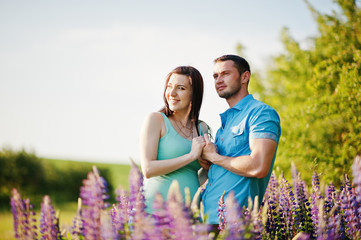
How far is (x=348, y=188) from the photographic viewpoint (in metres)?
3.44

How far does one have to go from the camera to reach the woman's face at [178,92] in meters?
3.93

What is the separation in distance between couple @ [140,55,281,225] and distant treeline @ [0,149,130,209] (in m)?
14.9

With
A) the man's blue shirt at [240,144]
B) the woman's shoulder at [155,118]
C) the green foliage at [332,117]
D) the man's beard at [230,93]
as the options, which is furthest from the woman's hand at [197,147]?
the green foliage at [332,117]

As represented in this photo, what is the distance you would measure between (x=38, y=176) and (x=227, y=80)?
764 inches

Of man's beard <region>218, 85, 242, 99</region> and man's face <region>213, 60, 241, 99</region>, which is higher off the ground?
man's face <region>213, 60, 241, 99</region>

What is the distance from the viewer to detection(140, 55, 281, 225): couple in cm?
329

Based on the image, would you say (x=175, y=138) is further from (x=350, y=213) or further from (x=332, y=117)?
(x=332, y=117)

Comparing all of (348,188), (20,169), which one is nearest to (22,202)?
(348,188)

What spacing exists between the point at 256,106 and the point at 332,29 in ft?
28.9

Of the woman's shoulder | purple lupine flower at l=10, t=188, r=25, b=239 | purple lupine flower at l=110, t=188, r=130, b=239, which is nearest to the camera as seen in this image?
purple lupine flower at l=110, t=188, r=130, b=239

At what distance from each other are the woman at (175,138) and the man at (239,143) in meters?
0.22

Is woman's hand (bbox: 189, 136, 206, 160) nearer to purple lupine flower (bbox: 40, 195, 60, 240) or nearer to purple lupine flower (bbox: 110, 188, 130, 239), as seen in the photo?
purple lupine flower (bbox: 110, 188, 130, 239)

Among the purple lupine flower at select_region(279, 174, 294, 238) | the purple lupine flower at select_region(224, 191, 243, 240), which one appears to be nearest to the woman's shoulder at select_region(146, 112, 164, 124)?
the purple lupine flower at select_region(279, 174, 294, 238)

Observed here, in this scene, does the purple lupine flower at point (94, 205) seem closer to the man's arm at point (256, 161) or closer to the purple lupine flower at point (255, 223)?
the purple lupine flower at point (255, 223)
